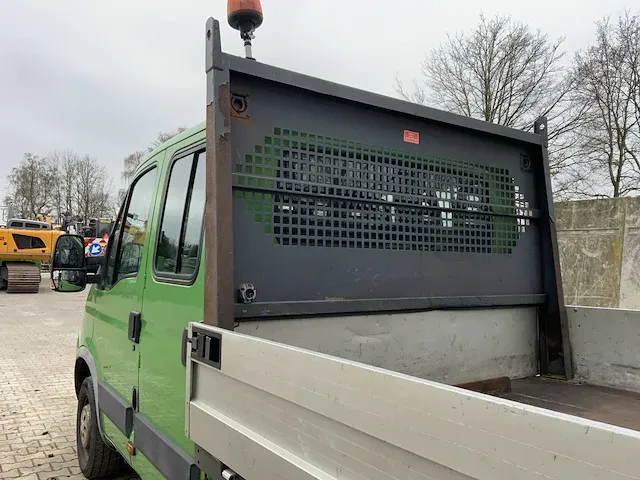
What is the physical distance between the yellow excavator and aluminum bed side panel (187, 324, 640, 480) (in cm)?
1951

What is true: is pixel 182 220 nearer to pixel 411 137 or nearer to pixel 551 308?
pixel 411 137

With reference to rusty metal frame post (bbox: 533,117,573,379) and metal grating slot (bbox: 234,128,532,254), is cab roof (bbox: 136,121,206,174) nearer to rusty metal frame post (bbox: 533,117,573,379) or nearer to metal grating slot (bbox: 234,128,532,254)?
metal grating slot (bbox: 234,128,532,254)

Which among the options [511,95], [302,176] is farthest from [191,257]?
[511,95]

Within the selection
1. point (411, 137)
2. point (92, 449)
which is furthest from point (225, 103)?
point (92, 449)

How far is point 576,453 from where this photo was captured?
2.97 ft

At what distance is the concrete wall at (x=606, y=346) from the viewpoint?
2898mm

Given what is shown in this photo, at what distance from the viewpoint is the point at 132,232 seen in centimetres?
333

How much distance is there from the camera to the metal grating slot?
2.43 meters

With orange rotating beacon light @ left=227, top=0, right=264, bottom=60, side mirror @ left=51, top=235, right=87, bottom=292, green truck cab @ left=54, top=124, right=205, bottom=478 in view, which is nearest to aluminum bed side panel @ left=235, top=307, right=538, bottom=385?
green truck cab @ left=54, top=124, right=205, bottom=478

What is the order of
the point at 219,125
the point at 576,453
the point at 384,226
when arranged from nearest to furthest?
the point at 576,453, the point at 219,125, the point at 384,226

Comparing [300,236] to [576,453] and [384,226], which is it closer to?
[384,226]

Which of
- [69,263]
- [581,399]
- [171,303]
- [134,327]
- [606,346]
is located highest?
[69,263]

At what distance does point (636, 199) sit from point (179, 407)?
24.6 ft

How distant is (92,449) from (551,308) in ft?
10.7
